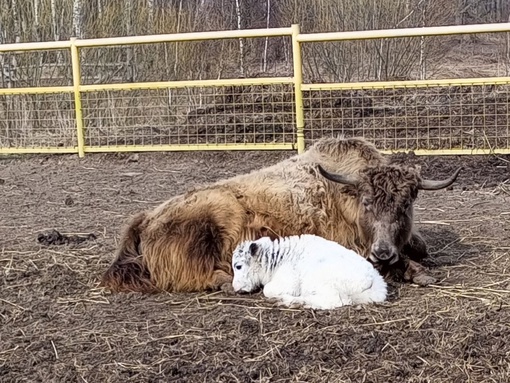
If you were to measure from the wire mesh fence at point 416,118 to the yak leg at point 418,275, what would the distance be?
4903mm

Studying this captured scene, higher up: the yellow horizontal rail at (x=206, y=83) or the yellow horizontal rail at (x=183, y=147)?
the yellow horizontal rail at (x=206, y=83)

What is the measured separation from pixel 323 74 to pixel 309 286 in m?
11.8

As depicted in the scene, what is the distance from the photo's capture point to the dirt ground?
4.48m

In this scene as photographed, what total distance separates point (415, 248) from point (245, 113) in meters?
6.89

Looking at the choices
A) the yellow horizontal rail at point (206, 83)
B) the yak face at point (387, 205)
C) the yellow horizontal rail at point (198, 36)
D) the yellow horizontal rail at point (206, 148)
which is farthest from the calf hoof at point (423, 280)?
the yellow horizontal rail at point (198, 36)

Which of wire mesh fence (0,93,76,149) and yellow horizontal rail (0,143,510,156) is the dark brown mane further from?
wire mesh fence (0,93,76,149)

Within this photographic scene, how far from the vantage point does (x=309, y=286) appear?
5.43 m

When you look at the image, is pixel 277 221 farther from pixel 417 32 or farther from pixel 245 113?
pixel 245 113

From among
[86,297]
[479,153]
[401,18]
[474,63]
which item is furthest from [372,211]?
[474,63]

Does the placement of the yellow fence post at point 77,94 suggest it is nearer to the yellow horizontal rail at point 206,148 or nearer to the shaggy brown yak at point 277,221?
the yellow horizontal rail at point 206,148

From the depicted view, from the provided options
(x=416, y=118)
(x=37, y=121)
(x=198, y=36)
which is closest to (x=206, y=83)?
(x=198, y=36)

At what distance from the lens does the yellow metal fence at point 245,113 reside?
11070mm

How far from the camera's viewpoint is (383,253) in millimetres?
5785

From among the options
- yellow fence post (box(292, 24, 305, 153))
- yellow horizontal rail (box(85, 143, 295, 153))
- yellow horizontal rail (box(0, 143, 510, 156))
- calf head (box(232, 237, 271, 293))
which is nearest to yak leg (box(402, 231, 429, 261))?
calf head (box(232, 237, 271, 293))
